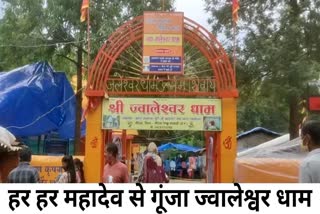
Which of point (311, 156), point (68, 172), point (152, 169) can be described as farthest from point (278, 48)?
point (311, 156)

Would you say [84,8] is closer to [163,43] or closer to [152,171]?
[163,43]

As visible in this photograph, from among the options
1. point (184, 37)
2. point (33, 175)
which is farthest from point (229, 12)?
point (33, 175)

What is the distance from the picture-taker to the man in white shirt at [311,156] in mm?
4352

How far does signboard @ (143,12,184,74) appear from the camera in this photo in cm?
1285

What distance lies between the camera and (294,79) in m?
15.5

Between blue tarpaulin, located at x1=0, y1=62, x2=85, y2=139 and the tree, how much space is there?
5.59 metres

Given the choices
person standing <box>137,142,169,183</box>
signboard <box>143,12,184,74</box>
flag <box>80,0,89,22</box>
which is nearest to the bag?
person standing <box>137,142,169,183</box>

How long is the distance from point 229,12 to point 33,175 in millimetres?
12204

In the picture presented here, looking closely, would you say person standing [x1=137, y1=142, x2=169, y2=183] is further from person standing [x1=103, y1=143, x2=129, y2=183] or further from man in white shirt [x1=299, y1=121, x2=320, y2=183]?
man in white shirt [x1=299, y1=121, x2=320, y2=183]

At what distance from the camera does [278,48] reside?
631 inches

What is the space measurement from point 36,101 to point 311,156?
11.8 metres

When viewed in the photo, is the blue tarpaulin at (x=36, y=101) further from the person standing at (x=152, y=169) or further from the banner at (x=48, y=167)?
the person standing at (x=152, y=169)

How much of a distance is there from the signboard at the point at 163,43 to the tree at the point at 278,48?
165 inches

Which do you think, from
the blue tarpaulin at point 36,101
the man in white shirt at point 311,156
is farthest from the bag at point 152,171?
the man in white shirt at point 311,156
